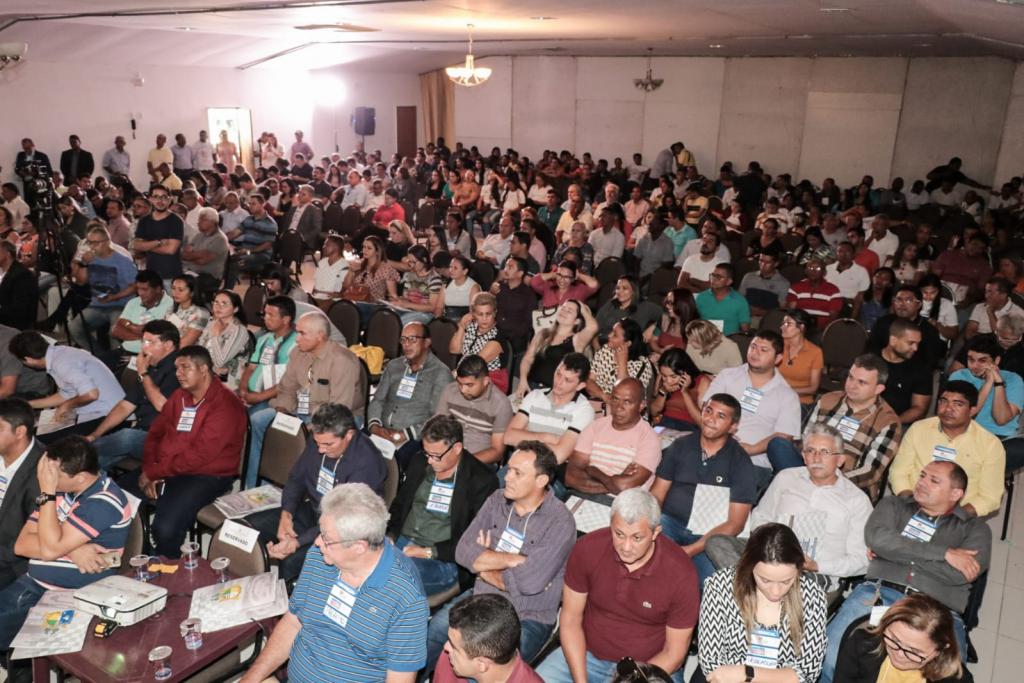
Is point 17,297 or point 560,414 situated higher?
point 560,414

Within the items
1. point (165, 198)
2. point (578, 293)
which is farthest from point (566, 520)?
point (165, 198)

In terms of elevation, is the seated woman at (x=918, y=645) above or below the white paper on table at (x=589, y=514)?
above

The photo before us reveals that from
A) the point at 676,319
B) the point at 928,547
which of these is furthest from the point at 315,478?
the point at 676,319

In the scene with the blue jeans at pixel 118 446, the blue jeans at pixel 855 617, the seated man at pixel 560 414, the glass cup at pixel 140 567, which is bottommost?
the blue jeans at pixel 118 446

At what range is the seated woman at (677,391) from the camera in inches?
205

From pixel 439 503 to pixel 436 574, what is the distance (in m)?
0.34

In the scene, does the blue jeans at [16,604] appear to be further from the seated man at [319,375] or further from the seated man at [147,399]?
the seated man at [319,375]

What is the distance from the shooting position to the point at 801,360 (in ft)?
18.4

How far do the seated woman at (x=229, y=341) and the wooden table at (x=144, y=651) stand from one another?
9.45 ft

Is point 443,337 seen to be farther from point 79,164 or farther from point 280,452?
point 79,164

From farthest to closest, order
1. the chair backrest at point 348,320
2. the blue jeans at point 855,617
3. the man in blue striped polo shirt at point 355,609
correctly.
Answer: the chair backrest at point 348,320
the blue jeans at point 855,617
the man in blue striped polo shirt at point 355,609

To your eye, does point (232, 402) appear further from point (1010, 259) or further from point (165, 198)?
point (1010, 259)

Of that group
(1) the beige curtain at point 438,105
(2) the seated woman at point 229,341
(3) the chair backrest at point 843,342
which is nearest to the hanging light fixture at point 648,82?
(1) the beige curtain at point 438,105

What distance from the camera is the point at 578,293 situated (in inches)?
286
